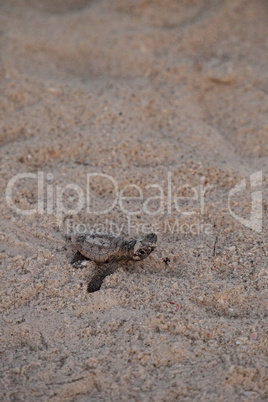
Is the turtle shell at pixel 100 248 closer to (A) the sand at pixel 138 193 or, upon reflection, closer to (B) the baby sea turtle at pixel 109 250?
(B) the baby sea turtle at pixel 109 250

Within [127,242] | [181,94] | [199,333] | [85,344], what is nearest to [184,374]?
[199,333]

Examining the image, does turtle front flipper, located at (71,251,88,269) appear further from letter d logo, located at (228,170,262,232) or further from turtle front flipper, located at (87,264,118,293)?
letter d logo, located at (228,170,262,232)

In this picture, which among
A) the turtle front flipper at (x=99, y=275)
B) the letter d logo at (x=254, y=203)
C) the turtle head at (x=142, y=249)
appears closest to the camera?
the turtle front flipper at (x=99, y=275)

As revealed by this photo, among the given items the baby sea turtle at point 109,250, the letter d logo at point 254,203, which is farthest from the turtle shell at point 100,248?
the letter d logo at point 254,203

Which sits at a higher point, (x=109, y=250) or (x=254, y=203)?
(x=254, y=203)

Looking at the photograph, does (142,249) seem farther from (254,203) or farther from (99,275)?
(254,203)

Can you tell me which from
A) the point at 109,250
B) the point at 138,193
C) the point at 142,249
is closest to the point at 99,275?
the point at 109,250

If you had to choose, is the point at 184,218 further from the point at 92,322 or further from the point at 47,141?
the point at 47,141
